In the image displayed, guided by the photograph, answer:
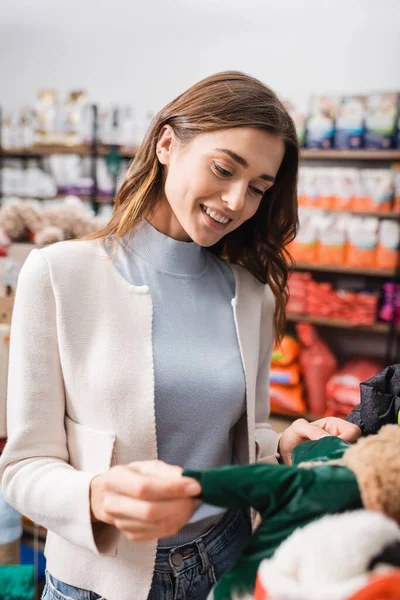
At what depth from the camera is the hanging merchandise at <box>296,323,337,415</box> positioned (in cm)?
409

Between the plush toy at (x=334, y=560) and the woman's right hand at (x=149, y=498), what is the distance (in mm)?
113

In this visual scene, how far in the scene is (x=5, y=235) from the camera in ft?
7.80

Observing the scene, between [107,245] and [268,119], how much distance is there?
14.3 inches

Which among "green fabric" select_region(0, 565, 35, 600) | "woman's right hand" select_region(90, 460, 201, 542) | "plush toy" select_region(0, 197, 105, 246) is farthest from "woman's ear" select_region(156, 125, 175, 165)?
"plush toy" select_region(0, 197, 105, 246)

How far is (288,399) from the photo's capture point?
162 inches

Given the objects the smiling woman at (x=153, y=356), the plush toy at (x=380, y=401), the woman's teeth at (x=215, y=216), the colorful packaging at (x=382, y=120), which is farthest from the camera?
the colorful packaging at (x=382, y=120)

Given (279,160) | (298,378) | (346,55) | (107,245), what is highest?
(346,55)

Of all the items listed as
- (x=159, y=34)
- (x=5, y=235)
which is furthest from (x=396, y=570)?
(x=159, y=34)

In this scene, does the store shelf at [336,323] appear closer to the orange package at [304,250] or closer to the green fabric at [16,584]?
the orange package at [304,250]

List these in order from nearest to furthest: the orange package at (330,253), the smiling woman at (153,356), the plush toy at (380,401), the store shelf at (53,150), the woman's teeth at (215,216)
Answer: the plush toy at (380,401), the smiling woman at (153,356), the woman's teeth at (215,216), the orange package at (330,253), the store shelf at (53,150)

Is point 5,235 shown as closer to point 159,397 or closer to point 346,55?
point 159,397

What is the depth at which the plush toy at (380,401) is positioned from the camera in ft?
2.68

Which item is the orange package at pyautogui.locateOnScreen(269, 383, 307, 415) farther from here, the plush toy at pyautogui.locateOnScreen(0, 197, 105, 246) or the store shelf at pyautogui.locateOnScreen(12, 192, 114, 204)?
the plush toy at pyautogui.locateOnScreen(0, 197, 105, 246)

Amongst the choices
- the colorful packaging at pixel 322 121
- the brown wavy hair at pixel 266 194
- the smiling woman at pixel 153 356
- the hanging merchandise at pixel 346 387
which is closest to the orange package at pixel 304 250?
the colorful packaging at pixel 322 121
